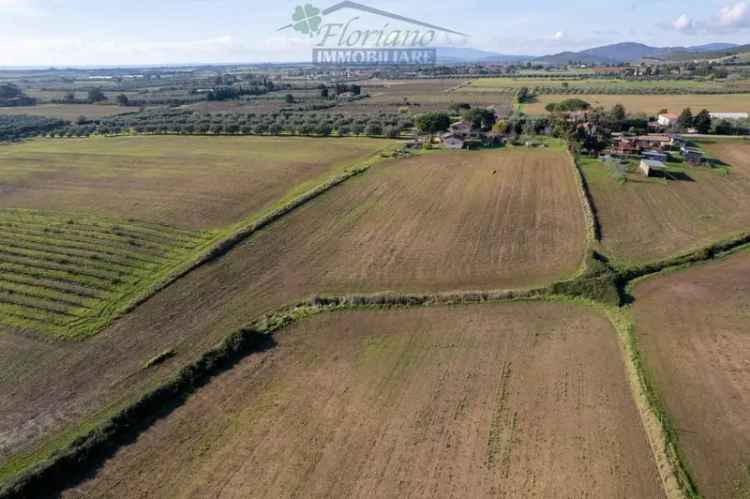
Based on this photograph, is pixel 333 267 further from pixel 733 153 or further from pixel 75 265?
pixel 733 153

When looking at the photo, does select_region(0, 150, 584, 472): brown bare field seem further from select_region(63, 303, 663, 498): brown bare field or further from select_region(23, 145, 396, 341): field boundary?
select_region(63, 303, 663, 498): brown bare field

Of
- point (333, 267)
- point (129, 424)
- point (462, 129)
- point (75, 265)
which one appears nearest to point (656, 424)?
point (333, 267)

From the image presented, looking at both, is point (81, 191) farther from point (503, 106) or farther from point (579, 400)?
point (503, 106)

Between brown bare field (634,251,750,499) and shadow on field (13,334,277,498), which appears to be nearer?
shadow on field (13,334,277,498)

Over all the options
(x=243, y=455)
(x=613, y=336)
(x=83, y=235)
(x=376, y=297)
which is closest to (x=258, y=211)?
(x=83, y=235)

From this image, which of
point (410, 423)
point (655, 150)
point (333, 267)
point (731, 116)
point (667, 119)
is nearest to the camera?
point (410, 423)

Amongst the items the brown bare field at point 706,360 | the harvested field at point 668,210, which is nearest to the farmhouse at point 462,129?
the harvested field at point 668,210

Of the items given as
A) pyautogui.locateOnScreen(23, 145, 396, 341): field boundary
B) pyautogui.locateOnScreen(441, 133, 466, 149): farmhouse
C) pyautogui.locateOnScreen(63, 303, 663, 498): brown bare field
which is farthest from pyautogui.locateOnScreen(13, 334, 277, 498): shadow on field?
pyautogui.locateOnScreen(441, 133, 466, 149): farmhouse
